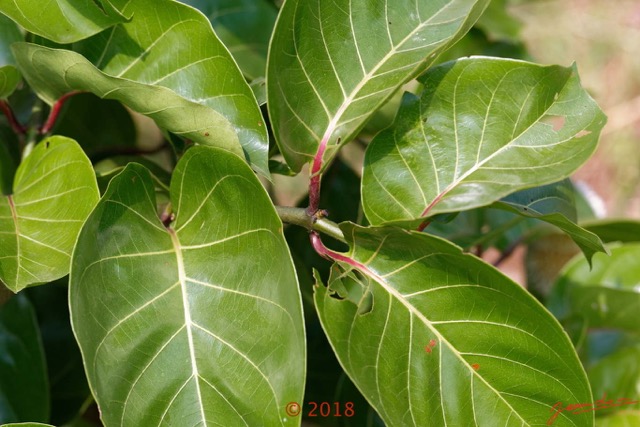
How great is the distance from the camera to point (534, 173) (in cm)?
57

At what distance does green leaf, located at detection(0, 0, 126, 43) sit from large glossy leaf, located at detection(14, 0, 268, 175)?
2cm

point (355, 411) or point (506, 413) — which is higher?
point (506, 413)

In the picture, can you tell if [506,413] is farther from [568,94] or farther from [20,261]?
[20,261]

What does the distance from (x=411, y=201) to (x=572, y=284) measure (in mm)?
580

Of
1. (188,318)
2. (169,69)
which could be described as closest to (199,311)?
(188,318)

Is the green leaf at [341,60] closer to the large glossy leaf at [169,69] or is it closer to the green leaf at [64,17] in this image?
the large glossy leaf at [169,69]

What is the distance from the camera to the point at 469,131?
0.63 m

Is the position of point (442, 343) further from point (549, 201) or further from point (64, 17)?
point (64, 17)

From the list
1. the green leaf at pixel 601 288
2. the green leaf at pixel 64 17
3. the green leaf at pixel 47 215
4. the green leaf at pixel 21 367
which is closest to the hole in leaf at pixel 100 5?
the green leaf at pixel 64 17

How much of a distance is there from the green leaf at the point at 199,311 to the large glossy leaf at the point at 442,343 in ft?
0.21

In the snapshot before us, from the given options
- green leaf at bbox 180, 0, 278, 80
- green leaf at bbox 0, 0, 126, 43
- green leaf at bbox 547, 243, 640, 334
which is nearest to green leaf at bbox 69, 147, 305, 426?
green leaf at bbox 0, 0, 126, 43

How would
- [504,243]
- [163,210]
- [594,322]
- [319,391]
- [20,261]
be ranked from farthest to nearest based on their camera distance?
[504,243]
[594,322]
[319,391]
[163,210]
[20,261]

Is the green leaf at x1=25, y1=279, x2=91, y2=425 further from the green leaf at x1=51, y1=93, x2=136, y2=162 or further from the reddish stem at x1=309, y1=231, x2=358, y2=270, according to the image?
the reddish stem at x1=309, y1=231, x2=358, y2=270

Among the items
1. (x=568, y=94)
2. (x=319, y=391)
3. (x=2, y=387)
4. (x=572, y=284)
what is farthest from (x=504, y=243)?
(x=2, y=387)
